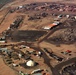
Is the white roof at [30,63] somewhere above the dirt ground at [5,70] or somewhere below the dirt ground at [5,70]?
below

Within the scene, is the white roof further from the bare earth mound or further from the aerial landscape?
the bare earth mound

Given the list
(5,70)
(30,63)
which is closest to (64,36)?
(30,63)

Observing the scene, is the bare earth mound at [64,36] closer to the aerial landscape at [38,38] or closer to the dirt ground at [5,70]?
the aerial landscape at [38,38]

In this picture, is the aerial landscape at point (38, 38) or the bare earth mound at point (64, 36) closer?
the aerial landscape at point (38, 38)

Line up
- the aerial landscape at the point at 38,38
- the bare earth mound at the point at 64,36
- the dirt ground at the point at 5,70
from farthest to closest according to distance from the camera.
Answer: the bare earth mound at the point at 64,36, the aerial landscape at the point at 38,38, the dirt ground at the point at 5,70

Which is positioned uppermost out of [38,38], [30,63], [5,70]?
[5,70]

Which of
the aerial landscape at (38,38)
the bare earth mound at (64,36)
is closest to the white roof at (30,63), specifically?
the aerial landscape at (38,38)

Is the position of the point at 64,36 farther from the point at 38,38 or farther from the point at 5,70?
the point at 5,70

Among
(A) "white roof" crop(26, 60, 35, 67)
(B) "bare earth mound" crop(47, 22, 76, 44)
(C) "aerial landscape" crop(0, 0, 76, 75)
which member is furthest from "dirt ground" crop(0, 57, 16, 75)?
(B) "bare earth mound" crop(47, 22, 76, 44)
